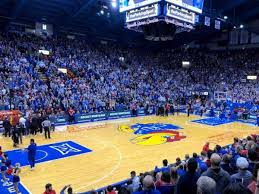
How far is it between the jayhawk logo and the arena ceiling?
36.3ft

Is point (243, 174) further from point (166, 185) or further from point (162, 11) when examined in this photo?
point (162, 11)

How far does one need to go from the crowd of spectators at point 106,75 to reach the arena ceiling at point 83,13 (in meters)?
1.96

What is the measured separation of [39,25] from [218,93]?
75.5 feet

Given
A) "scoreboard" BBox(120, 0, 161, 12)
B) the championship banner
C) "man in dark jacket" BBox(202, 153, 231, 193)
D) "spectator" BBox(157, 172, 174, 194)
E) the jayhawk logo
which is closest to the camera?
"man in dark jacket" BBox(202, 153, 231, 193)

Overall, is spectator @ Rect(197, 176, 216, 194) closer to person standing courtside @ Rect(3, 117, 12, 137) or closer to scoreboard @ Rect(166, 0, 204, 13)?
scoreboard @ Rect(166, 0, 204, 13)

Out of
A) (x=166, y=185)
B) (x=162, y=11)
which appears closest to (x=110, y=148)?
(x=162, y=11)

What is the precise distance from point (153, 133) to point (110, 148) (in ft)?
14.3

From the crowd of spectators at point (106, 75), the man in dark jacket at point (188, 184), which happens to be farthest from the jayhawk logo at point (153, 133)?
the man in dark jacket at point (188, 184)

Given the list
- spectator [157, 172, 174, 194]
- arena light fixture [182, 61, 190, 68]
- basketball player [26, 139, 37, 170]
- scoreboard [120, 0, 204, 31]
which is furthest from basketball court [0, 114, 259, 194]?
arena light fixture [182, 61, 190, 68]

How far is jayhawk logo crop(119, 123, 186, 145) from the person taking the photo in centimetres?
1597

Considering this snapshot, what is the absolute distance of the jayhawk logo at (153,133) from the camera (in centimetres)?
1597

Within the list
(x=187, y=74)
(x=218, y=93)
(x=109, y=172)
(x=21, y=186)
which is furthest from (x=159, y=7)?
(x=187, y=74)

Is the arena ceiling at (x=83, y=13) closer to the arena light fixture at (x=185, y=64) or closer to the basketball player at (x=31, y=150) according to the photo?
the arena light fixture at (x=185, y=64)

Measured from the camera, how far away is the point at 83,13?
1115 inches
